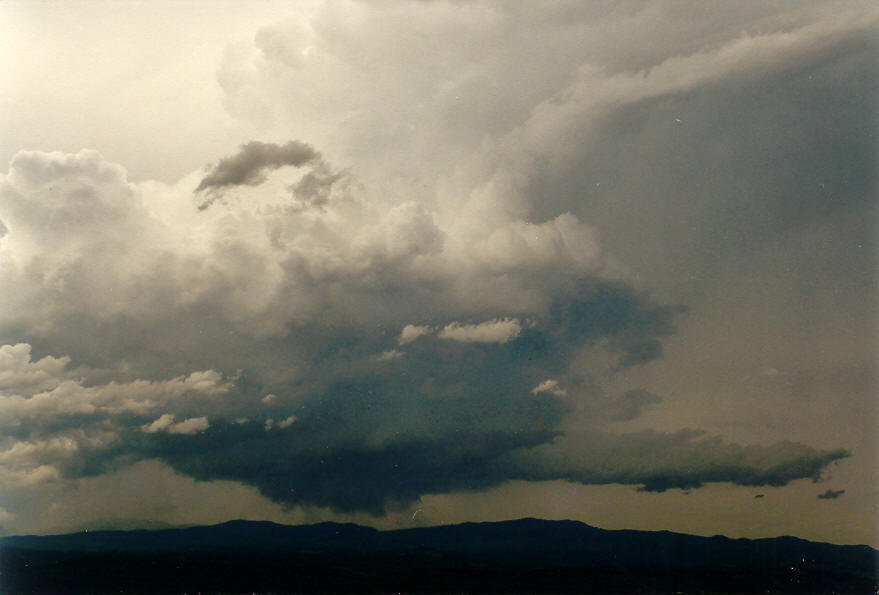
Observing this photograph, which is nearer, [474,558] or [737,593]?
[737,593]

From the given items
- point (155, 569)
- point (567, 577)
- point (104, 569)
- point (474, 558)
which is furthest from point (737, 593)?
point (104, 569)

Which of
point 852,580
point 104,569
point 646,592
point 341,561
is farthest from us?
point 104,569

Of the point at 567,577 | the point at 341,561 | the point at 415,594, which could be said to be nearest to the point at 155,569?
the point at 341,561

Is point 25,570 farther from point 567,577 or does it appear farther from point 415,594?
point 567,577

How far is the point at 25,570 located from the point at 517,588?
4054cm

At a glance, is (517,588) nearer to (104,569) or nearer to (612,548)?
(612,548)

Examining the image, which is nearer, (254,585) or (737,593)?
(737,593)

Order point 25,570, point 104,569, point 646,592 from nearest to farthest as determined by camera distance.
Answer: point 646,592 → point 25,570 → point 104,569

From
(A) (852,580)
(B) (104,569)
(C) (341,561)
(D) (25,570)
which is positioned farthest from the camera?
(B) (104,569)

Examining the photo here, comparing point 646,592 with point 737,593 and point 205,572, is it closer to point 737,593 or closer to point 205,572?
point 737,593

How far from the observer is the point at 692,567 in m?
56.8

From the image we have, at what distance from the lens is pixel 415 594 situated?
5956cm

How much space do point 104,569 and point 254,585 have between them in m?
14.9

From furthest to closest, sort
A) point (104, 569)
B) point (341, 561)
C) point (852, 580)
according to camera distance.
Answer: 1. point (104, 569)
2. point (341, 561)
3. point (852, 580)
